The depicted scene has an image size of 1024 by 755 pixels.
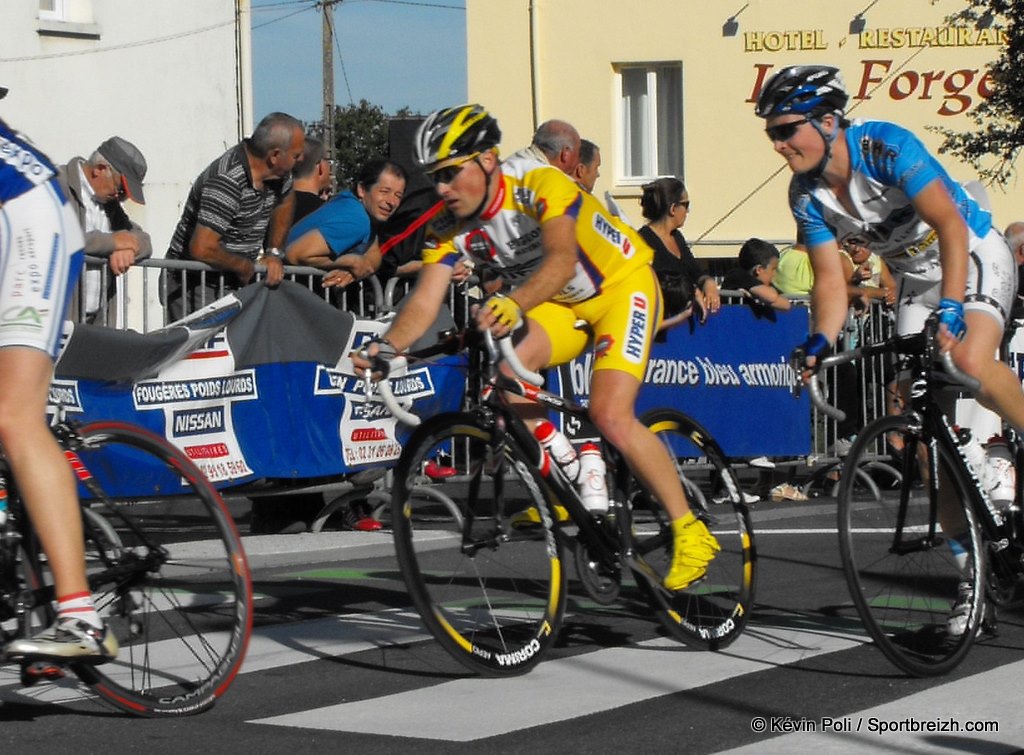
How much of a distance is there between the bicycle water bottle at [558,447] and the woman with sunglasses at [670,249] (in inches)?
242

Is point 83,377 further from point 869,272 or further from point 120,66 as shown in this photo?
point 120,66

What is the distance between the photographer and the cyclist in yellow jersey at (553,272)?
6.11 m

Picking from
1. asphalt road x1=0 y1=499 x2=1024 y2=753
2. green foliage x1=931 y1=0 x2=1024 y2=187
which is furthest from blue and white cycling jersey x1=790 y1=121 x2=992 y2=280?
green foliage x1=931 y1=0 x2=1024 y2=187

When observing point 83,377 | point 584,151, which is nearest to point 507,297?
point 83,377

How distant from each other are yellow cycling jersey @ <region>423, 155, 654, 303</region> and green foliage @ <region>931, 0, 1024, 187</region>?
63.6 ft

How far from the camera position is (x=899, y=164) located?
6.15m

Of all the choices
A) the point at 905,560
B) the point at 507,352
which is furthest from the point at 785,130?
the point at 905,560

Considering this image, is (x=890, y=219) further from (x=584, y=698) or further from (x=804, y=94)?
(x=584, y=698)

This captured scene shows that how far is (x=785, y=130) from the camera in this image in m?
6.29

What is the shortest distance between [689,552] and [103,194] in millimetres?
4726

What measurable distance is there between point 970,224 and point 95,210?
17.1 feet

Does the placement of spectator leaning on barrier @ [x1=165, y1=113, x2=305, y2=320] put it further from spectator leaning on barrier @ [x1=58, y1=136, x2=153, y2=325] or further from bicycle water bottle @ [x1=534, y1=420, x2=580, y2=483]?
bicycle water bottle @ [x1=534, y1=420, x2=580, y2=483]

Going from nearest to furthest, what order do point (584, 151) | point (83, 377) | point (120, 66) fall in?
1. point (83, 377)
2. point (584, 151)
3. point (120, 66)

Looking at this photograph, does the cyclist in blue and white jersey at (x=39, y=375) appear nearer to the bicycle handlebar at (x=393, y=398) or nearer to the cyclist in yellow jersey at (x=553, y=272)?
the bicycle handlebar at (x=393, y=398)
